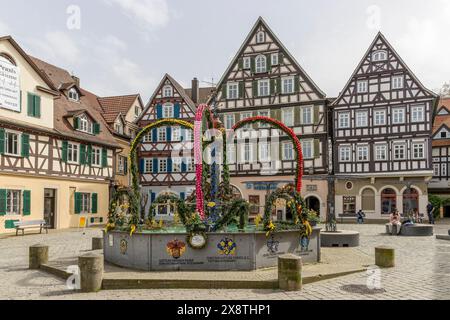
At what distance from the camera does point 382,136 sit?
103ft

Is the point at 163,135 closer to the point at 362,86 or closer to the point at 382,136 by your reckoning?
the point at 362,86

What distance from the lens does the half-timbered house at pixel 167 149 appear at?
35938 mm

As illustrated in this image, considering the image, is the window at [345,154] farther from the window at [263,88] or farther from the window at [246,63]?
the window at [246,63]

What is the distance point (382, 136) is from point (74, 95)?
21.2 m

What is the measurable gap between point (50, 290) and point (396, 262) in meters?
8.59

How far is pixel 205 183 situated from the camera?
42.1 feet

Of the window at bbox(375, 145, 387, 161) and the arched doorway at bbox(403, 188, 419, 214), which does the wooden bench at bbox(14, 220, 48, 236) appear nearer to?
the window at bbox(375, 145, 387, 161)

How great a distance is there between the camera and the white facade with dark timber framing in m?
30.5

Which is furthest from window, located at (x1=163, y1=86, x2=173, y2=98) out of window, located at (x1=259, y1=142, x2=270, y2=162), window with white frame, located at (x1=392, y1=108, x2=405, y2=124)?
window with white frame, located at (x1=392, y1=108, x2=405, y2=124)

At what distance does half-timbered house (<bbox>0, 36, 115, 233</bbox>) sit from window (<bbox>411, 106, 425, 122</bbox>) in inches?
801

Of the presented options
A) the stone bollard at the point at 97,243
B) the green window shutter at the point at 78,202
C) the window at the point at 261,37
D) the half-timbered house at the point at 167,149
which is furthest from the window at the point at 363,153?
the stone bollard at the point at 97,243

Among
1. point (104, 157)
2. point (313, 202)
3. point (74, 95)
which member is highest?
point (74, 95)

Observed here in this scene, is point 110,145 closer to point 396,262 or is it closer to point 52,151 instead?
point 52,151

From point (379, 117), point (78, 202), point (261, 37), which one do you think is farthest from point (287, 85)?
point (78, 202)
